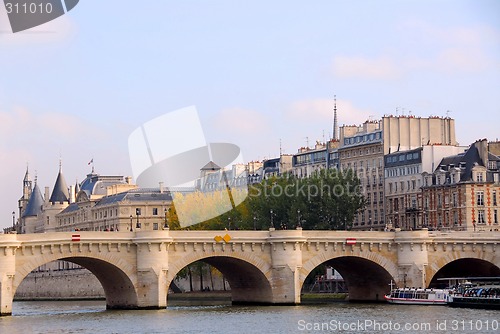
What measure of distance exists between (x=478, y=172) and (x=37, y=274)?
75.8 metres

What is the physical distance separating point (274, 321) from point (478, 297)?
54.6 feet

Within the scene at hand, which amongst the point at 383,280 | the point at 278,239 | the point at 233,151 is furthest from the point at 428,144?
the point at 278,239

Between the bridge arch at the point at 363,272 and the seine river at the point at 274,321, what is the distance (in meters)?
4.01

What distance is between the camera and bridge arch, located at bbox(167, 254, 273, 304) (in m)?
94.8

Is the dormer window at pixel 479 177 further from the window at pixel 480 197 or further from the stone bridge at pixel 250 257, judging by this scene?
the stone bridge at pixel 250 257

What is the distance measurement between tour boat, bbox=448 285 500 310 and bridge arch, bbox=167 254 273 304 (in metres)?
12.6

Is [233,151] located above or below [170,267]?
above

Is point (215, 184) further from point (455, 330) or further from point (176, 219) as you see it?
point (455, 330)

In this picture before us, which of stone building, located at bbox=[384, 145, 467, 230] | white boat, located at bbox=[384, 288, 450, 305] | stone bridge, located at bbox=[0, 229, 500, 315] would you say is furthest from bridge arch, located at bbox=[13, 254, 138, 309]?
stone building, located at bbox=[384, 145, 467, 230]

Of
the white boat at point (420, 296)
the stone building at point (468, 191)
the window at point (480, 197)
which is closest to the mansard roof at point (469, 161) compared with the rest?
the stone building at point (468, 191)

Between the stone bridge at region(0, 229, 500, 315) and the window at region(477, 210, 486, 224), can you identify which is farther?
the window at region(477, 210, 486, 224)

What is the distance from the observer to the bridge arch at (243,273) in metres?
94.8

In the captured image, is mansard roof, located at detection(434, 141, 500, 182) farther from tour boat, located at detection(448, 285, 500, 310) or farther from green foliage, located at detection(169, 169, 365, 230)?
tour boat, located at detection(448, 285, 500, 310)

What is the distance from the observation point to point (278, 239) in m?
96.5
